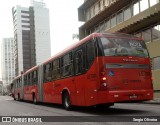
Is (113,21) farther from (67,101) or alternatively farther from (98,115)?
(98,115)

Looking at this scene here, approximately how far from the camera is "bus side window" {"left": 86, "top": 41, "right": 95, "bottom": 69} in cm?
1287

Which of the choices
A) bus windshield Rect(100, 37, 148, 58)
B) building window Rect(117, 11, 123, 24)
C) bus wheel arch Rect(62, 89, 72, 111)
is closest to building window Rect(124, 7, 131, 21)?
building window Rect(117, 11, 123, 24)

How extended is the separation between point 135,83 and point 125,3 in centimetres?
2108

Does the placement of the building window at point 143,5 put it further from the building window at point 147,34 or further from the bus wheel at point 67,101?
the bus wheel at point 67,101

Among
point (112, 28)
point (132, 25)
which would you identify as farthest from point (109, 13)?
point (132, 25)

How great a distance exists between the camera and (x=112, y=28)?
115 ft

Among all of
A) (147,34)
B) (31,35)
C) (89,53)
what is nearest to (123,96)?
(89,53)

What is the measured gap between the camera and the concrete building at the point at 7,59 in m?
168

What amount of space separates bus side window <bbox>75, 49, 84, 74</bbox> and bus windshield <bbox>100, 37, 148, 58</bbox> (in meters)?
1.50

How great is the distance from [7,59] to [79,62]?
6481 inches

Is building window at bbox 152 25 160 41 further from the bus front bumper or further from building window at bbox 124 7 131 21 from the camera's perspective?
the bus front bumper

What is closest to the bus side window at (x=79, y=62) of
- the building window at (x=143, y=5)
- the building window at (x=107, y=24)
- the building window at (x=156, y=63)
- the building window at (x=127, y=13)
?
the building window at (x=156, y=63)

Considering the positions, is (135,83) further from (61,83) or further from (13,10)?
(13,10)

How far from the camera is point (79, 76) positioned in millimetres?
14078
